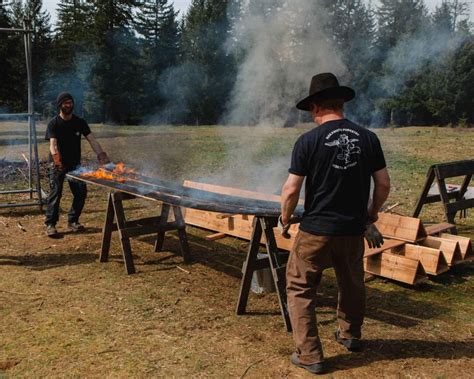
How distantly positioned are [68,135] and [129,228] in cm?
244

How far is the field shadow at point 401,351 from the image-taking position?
3730mm

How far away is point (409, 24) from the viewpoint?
988 centimetres

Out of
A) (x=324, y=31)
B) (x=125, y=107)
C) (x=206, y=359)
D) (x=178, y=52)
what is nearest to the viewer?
(x=206, y=359)

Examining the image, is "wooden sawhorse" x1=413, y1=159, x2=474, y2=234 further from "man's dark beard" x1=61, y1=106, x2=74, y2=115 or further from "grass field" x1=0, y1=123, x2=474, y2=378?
"man's dark beard" x1=61, y1=106, x2=74, y2=115

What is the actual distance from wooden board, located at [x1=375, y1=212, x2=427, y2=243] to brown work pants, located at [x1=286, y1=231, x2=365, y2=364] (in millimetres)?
2507

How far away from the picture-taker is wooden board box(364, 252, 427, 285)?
529cm

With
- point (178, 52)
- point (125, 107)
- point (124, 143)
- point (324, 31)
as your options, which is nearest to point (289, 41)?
point (324, 31)

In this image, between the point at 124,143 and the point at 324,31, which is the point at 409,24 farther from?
the point at 124,143

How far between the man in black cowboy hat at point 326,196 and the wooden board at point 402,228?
249 cm

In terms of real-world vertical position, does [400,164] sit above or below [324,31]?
below

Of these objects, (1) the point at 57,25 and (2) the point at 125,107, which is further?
(2) the point at 125,107

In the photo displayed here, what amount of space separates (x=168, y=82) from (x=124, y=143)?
14.9ft

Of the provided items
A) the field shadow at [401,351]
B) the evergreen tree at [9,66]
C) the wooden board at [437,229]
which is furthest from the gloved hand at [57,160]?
the evergreen tree at [9,66]

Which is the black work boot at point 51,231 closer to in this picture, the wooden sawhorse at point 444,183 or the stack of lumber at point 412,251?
the stack of lumber at point 412,251
